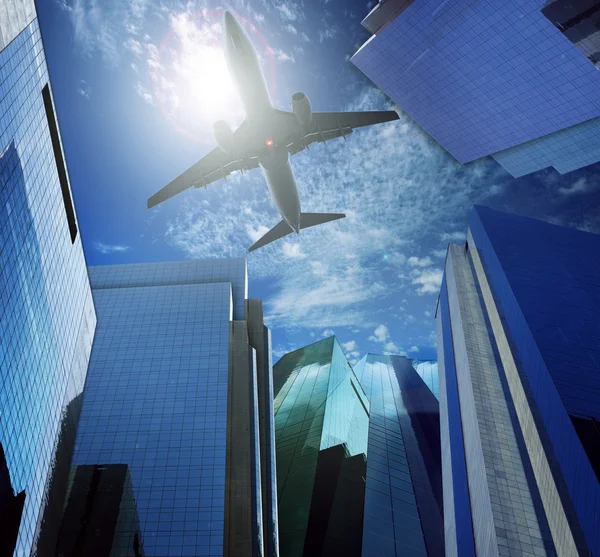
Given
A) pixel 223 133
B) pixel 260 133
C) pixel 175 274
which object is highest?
pixel 175 274

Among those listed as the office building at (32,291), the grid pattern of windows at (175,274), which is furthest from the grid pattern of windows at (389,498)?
the grid pattern of windows at (175,274)

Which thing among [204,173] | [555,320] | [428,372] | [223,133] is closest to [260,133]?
[223,133]

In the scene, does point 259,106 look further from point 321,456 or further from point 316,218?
point 321,456

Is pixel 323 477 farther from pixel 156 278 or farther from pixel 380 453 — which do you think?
pixel 156 278

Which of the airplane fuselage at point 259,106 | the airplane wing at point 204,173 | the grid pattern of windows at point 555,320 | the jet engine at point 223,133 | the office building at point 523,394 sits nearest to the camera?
the grid pattern of windows at point 555,320

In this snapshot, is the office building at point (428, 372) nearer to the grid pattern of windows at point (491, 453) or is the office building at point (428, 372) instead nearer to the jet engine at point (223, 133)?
the grid pattern of windows at point (491, 453)

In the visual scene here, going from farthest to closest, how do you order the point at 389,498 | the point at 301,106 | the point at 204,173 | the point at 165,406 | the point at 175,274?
the point at 175,274 → the point at 165,406 → the point at 389,498 → the point at 204,173 → the point at 301,106

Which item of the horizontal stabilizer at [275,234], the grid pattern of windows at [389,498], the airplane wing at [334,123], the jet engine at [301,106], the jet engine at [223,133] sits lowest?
the grid pattern of windows at [389,498]
